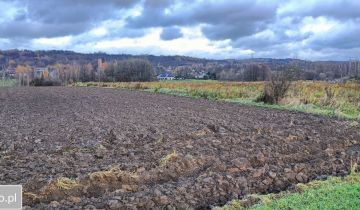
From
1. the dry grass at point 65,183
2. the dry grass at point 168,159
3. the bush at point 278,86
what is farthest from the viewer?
the bush at point 278,86

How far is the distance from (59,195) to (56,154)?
300 cm

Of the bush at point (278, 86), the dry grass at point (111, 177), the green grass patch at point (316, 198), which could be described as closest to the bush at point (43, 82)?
the bush at point (278, 86)

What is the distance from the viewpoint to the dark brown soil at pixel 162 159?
8.22 m

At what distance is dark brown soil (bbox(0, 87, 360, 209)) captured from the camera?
8.22 meters

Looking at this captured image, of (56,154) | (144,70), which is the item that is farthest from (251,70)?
(56,154)

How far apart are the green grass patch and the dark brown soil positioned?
0.53m

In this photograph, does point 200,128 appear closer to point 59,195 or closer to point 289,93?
point 59,195

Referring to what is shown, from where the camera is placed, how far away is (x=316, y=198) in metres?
8.05

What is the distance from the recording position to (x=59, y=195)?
26.9 feet

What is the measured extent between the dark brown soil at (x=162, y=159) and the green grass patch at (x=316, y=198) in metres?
A: 0.53

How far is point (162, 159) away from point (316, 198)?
357cm

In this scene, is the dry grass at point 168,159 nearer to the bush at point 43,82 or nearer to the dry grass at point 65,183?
the dry grass at point 65,183

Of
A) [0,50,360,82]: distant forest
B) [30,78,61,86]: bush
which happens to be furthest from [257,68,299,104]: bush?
[30,78,61,86]: bush

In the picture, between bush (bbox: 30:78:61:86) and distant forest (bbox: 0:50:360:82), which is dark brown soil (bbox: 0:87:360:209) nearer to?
distant forest (bbox: 0:50:360:82)
